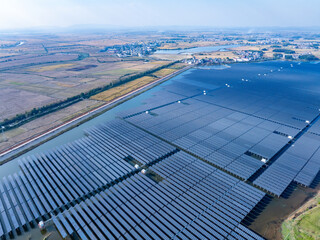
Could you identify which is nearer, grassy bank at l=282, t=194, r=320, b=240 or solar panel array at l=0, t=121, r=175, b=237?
grassy bank at l=282, t=194, r=320, b=240

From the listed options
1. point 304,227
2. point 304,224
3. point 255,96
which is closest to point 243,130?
point 304,224

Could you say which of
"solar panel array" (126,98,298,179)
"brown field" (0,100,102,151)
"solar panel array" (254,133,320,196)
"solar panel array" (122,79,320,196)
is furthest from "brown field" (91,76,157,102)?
"solar panel array" (254,133,320,196)

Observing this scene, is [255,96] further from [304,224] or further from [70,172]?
[70,172]

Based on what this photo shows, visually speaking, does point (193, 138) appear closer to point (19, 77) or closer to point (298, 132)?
point (298, 132)

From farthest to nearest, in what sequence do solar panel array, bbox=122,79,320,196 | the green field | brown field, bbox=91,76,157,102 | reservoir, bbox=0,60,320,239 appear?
1. brown field, bbox=91,76,157,102
2. solar panel array, bbox=122,79,320,196
3. reservoir, bbox=0,60,320,239
4. the green field

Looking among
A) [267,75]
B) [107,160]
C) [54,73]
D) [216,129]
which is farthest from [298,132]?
[54,73]

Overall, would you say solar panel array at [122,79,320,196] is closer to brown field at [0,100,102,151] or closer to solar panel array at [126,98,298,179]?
solar panel array at [126,98,298,179]

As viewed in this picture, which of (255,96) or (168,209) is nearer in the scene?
(168,209)

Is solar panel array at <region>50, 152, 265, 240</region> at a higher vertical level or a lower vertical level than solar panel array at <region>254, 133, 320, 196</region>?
higher

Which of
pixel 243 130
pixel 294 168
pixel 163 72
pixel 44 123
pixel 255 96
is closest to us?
pixel 294 168
